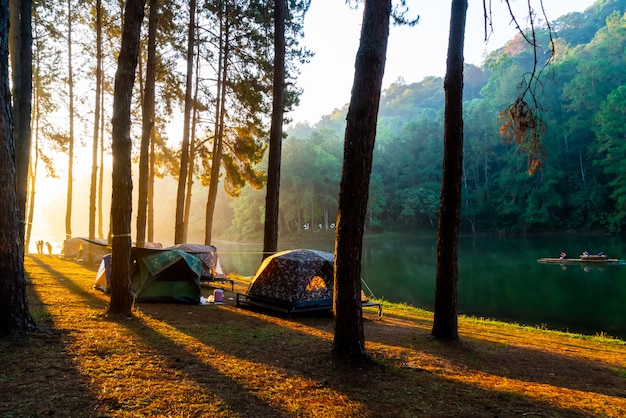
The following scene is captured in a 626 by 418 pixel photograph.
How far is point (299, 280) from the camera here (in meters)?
8.56

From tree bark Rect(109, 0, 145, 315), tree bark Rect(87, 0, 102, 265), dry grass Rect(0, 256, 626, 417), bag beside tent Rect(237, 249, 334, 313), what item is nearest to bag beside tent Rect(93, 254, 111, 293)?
dry grass Rect(0, 256, 626, 417)

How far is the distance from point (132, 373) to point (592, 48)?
74932mm

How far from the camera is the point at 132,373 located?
4.08 m

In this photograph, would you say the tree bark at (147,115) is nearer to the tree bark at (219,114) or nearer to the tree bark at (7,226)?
the tree bark at (219,114)

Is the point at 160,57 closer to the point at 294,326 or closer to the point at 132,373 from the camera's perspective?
the point at 294,326

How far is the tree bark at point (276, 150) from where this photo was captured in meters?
11.4

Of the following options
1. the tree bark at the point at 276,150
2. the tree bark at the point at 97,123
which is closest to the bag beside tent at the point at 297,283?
the tree bark at the point at 276,150

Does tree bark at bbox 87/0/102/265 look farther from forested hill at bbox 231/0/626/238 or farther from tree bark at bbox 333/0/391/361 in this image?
forested hill at bbox 231/0/626/238

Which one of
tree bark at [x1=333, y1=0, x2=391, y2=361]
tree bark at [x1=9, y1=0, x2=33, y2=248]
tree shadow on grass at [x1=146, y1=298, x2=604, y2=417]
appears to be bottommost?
tree shadow on grass at [x1=146, y1=298, x2=604, y2=417]

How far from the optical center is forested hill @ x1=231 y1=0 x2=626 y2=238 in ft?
157

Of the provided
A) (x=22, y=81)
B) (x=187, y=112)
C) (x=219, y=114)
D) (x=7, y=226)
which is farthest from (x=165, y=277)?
(x=219, y=114)

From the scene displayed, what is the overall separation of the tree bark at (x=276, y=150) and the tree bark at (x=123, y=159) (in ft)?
15.6

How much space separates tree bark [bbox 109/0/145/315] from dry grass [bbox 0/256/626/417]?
19.5 inches

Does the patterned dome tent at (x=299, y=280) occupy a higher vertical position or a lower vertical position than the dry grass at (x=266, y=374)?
higher
